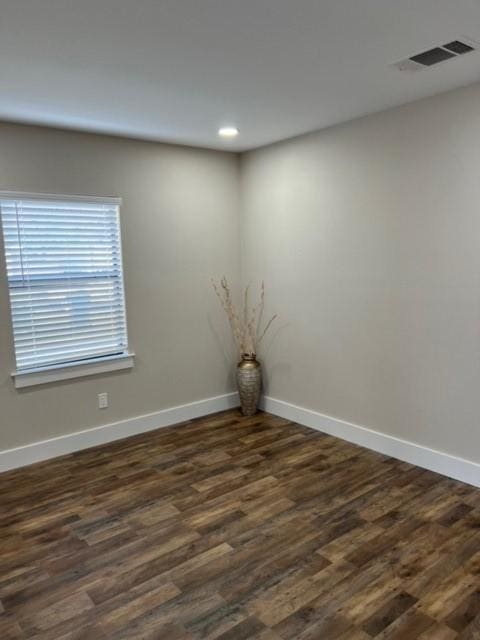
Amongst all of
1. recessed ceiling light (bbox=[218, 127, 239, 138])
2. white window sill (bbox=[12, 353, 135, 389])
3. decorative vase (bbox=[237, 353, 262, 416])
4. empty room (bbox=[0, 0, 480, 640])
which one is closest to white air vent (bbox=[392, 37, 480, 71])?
empty room (bbox=[0, 0, 480, 640])

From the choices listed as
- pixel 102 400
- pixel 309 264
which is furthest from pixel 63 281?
pixel 309 264

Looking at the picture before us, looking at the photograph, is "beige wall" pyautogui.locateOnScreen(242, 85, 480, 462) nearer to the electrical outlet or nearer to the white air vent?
the white air vent

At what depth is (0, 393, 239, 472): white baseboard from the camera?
3449 millimetres

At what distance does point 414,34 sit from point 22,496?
133 inches

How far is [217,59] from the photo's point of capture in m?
2.27

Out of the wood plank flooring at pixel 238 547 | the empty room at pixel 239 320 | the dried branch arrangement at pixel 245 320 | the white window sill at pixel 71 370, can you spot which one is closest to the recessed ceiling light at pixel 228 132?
the empty room at pixel 239 320

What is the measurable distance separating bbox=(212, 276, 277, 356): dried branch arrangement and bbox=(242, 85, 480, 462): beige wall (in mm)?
230

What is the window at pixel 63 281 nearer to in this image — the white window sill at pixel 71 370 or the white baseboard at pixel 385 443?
the white window sill at pixel 71 370

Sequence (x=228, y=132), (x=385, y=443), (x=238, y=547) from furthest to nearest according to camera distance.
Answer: (x=228, y=132) → (x=385, y=443) → (x=238, y=547)

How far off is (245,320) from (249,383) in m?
0.67

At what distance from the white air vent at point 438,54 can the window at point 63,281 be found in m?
2.32

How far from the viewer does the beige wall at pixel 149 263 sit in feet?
11.1

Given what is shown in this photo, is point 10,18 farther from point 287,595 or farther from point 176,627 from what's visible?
point 287,595

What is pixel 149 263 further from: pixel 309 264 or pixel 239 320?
pixel 309 264
